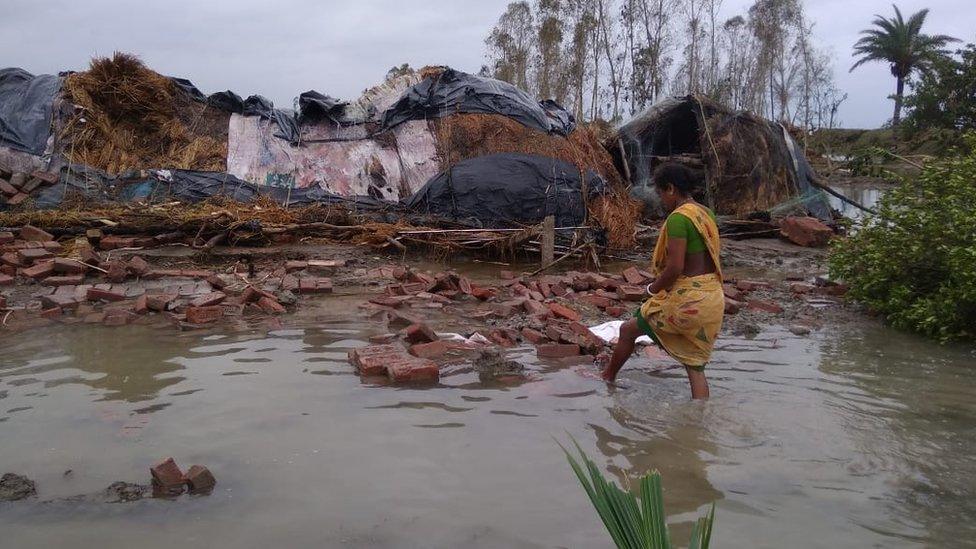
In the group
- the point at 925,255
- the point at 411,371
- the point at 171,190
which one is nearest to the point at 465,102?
the point at 171,190

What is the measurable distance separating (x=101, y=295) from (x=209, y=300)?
116 centimetres

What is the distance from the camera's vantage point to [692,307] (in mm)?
4234

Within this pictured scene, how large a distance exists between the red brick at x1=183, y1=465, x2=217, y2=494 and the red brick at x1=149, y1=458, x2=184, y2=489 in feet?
0.10

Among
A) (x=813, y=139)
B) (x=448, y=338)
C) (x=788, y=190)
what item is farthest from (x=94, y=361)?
(x=813, y=139)

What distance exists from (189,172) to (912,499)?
10.6m

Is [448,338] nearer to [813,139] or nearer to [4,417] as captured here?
[4,417]

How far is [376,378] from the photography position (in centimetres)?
465

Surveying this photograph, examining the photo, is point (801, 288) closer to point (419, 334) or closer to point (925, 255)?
point (925, 255)

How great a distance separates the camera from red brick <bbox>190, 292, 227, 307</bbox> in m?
6.38

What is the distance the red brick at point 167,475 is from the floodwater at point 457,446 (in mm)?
93

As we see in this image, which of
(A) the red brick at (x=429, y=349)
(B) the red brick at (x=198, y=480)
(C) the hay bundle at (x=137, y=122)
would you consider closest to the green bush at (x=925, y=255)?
(A) the red brick at (x=429, y=349)

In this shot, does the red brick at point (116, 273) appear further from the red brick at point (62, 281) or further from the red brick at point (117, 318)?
the red brick at point (117, 318)

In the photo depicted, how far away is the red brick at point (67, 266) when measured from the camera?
25.1ft

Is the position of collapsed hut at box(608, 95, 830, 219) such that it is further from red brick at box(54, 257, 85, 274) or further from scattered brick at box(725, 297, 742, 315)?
red brick at box(54, 257, 85, 274)
